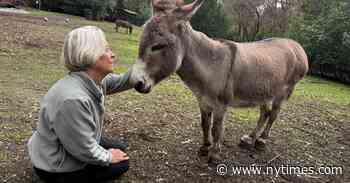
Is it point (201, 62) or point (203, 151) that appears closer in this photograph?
point (201, 62)

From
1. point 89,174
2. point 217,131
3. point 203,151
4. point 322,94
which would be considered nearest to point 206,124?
point 217,131

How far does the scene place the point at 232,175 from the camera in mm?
3688

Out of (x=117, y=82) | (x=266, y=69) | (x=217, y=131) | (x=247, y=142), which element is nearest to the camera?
(x=117, y=82)

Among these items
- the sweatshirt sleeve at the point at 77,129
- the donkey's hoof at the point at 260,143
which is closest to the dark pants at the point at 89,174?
the sweatshirt sleeve at the point at 77,129

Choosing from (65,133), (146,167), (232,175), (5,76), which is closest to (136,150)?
(146,167)

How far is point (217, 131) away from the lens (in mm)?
3596

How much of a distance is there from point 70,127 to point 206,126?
1695 millimetres

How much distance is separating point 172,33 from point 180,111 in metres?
2.78

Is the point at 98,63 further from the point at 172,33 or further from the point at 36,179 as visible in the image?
the point at 36,179

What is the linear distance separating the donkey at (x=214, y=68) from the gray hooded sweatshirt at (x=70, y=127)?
56 cm

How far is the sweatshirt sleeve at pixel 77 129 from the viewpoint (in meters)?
2.36

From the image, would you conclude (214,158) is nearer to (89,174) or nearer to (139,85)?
(139,85)
